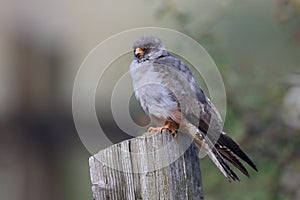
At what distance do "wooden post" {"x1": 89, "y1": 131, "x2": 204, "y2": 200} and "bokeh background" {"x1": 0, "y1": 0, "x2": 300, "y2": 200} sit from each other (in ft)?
6.66

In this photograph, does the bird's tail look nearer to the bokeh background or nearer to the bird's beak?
the bird's beak

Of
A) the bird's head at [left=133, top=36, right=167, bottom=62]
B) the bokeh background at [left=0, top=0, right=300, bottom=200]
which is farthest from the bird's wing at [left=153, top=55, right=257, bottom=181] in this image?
the bokeh background at [left=0, top=0, right=300, bottom=200]

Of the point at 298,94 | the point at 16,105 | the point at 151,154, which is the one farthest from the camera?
the point at 16,105

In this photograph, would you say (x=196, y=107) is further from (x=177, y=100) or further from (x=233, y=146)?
(x=233, y=146)

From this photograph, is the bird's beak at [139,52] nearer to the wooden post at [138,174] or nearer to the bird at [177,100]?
the bird at [177,100]

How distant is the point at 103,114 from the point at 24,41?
1601 millimetres

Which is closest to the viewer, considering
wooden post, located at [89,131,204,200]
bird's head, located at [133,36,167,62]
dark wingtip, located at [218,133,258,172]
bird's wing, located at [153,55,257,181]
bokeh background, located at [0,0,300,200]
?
wooden post, located at [89,131,204,200]

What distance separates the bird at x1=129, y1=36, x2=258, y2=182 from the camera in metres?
3.37

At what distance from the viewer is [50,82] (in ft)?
23.8

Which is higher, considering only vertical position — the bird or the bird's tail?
the bird

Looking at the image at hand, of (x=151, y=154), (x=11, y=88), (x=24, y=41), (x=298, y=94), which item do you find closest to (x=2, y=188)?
(x=11, y=88)

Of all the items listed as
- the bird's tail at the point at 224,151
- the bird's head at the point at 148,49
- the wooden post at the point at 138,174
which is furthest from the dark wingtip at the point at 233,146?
the bird's head at the point at 148,49

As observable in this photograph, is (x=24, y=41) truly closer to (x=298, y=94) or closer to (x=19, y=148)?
(x=19, y=148)

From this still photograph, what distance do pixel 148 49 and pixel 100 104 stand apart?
108 inches
